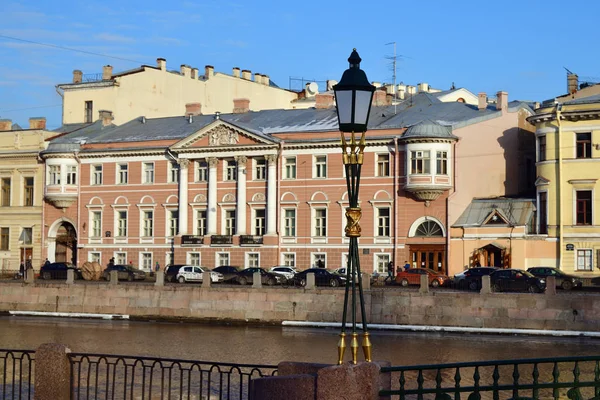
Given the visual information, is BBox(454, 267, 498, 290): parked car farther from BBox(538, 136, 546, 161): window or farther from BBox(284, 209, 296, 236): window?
BBox(284, 209, 296, 236): window

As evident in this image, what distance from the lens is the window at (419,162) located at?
46031 millimetres

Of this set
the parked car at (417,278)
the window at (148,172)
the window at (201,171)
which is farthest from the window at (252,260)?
the parked car at (417,278)

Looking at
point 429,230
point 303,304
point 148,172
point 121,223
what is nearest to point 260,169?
point 148,172

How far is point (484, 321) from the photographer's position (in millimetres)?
32906

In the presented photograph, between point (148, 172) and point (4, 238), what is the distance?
9.69 metres

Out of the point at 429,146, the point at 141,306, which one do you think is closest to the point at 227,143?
the point at 429,146

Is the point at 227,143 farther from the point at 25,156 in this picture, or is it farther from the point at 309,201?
the point at 25,156

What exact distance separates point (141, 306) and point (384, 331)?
384 inches

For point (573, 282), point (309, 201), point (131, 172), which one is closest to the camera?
point (573, 282)

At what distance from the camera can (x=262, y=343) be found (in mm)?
30984

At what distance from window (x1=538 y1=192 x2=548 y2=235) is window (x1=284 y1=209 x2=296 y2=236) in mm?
11695

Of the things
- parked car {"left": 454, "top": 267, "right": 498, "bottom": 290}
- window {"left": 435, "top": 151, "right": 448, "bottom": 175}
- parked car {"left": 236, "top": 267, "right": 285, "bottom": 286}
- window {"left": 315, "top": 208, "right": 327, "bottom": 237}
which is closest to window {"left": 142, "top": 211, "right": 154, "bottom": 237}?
window {"left": 315, "top": 208, "right": 327, "bottom": 237}

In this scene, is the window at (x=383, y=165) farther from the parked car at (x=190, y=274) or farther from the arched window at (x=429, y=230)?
the parked car at (x=190, y=274)

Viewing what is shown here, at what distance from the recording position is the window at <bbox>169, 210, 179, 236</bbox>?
52594 millimetres
